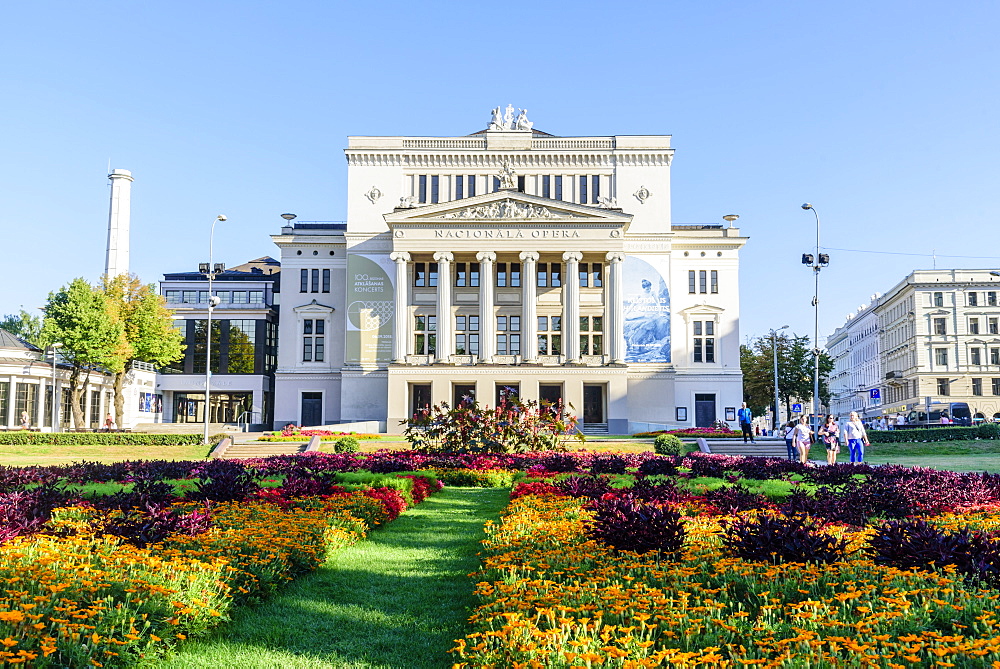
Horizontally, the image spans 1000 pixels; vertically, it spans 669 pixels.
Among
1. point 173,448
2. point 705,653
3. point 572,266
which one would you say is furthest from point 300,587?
point 572,266

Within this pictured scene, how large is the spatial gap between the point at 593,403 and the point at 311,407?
23098mm

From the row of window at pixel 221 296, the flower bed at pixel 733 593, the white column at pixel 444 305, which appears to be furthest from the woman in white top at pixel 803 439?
the row of window at pixel 221 296

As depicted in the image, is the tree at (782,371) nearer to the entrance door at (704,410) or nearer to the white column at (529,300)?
the entrance door at (704,410)

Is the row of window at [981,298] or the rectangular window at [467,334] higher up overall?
the row of window at [981,298]

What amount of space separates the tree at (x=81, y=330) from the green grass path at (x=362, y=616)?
52.2 meters

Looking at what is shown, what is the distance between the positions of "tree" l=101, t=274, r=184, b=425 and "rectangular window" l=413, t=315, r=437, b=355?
19.2 m

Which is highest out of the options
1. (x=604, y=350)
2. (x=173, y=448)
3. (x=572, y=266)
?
(x=572, y=266)

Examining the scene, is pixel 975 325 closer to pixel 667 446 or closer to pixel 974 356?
pixel 974 356

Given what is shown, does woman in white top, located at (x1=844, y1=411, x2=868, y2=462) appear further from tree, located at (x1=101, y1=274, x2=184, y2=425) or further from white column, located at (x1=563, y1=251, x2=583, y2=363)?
tree, located at (x1=101, y1=274, x2=184, y2=425)

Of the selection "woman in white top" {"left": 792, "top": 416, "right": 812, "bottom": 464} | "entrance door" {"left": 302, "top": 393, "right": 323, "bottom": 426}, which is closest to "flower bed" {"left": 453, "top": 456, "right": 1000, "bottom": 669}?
"woman in white top" {"left": 792, "top": 416, "right": 812, "bottom": 464}

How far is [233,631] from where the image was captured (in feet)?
25.7

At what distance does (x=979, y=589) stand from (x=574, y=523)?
5.68 metres

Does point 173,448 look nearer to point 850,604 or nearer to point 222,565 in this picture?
point 222,565

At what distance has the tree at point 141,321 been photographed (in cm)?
6344
